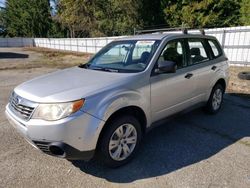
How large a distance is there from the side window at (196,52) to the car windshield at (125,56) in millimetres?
914

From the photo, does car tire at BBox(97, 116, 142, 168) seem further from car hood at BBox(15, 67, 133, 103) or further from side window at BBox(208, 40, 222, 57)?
side window at BBox(208, 40, 222, 57)

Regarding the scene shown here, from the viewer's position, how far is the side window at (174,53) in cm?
379

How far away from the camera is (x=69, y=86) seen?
301 cm

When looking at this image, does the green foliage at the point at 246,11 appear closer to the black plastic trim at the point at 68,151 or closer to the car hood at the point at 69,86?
the car hood at the point at 69,86

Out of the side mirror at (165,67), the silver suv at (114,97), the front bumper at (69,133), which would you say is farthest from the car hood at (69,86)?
the side mirror at (165,67)

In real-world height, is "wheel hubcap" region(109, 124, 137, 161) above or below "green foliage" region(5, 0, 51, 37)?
below

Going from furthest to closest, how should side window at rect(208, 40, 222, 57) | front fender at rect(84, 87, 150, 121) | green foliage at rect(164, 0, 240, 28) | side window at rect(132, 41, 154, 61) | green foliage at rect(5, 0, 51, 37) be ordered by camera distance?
green foliage at rect(5, 0, 51, 37)
green foliage at rect(164, 0, 240, 28)
side window at rect(208, 40, 222, 57)
side window at rect(132, 41, 154, 61)
front fender at rect(84, 87, 150, 121)

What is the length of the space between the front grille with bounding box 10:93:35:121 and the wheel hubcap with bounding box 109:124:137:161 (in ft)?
3.44

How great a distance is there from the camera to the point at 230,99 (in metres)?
6.46

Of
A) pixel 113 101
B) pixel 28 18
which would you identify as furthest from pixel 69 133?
pixel 28 18

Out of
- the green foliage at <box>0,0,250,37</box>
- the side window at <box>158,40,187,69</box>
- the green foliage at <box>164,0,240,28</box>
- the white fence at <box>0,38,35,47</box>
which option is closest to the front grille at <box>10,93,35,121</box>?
the side window at <box>158,40,187,69</box>

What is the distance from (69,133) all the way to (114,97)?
0.70 metres

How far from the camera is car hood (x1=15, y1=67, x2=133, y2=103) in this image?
2.75m

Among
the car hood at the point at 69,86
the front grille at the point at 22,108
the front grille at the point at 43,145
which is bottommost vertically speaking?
the front grille at the point at 43,145
